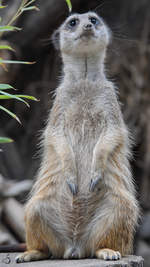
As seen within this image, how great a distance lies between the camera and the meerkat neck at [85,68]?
4352mm

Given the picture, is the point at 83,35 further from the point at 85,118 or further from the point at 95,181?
the point at 95,181

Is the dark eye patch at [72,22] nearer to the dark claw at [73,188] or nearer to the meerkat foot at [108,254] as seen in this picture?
the dark claw at [73,188]

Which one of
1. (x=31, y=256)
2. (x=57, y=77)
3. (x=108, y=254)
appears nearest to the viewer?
(x=108, y=254)

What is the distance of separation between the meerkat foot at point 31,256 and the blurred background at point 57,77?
3110mm

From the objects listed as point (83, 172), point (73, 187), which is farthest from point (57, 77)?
point (73, 187)

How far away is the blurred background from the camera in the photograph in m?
7.29

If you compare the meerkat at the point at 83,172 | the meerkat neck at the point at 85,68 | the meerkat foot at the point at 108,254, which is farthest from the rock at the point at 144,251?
the meerkat foot at the point at 108,254

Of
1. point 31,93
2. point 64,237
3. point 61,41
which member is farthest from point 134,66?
point 64,237

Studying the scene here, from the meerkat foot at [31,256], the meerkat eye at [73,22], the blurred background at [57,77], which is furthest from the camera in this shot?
the blurred background at [57,77]

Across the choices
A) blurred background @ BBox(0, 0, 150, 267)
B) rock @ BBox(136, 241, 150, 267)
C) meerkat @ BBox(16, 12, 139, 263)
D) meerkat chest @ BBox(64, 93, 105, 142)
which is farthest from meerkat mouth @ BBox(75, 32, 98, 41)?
rock @ BBox(136, 241, 150, 267)

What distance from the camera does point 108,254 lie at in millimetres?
3436

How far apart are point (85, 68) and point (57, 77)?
336 cm

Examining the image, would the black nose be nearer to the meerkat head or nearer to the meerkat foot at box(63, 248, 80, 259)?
the meerkat head

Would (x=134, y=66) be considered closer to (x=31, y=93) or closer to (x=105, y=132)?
(x=31, y=93)
